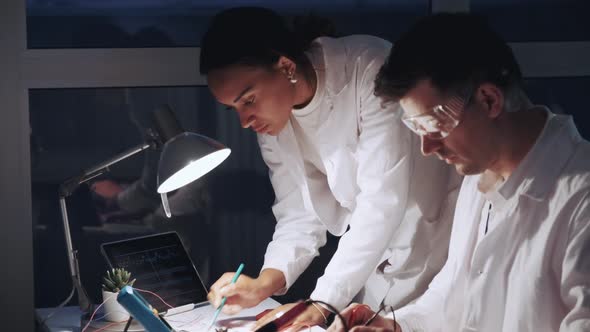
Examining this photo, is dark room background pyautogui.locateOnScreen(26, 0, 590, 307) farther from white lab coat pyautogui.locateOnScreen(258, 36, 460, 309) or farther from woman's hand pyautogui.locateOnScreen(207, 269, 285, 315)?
woman's hand pyautogui.locateOnScreen(207, 269, 285, 315)

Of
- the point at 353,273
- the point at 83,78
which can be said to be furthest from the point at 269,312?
the point at 83,78

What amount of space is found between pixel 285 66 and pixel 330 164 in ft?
1.14

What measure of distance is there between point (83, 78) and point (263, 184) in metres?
0.88

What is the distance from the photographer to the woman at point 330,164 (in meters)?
1.83

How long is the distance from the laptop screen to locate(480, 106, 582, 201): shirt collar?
39.8 inches

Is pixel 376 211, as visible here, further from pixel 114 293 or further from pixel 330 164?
pixel 114 293

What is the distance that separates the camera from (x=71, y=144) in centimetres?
273

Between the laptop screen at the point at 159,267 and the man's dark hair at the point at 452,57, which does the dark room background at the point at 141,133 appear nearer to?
the laptop screen at the point at 159,267

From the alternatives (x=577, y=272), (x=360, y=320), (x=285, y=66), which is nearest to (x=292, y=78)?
(x=285, y=66)

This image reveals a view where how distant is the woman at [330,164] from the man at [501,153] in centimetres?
33

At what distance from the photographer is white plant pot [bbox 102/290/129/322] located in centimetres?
202

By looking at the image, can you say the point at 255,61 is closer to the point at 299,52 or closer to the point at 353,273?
the point at 299,52

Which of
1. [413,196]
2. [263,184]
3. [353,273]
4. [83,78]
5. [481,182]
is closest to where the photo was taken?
[481,182]

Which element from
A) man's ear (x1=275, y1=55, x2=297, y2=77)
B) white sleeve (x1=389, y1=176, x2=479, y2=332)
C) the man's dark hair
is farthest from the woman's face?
white sleeve (x1=389, y1=176, x2=479, y2=332)
